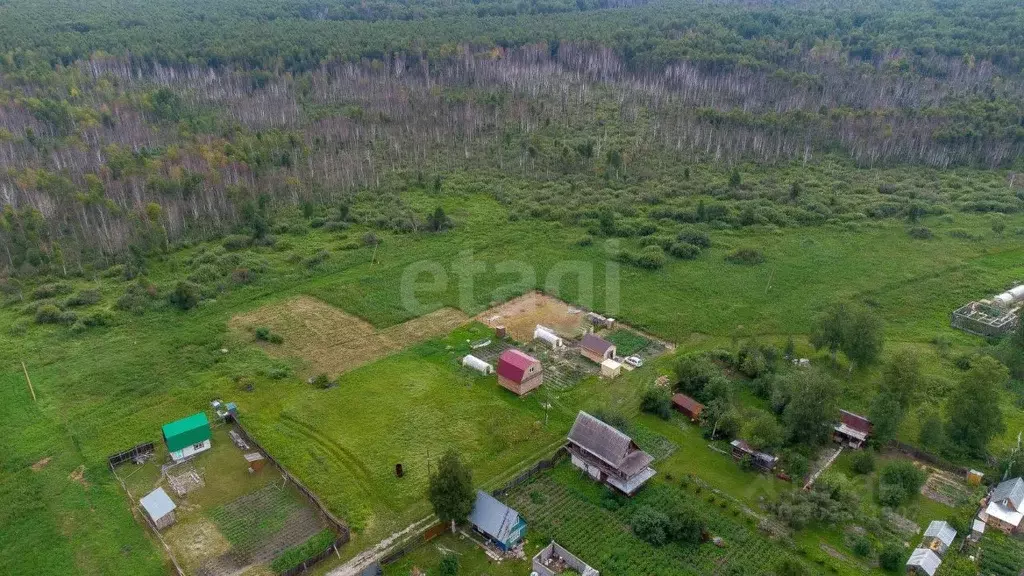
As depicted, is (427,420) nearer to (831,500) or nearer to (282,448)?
(282,448)

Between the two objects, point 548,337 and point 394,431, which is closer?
point 394,431

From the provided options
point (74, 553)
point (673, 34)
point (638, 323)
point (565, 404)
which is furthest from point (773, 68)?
point (74, 553)

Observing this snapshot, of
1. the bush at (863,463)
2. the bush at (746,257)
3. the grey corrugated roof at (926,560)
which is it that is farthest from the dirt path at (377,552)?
the bush at (746,257)

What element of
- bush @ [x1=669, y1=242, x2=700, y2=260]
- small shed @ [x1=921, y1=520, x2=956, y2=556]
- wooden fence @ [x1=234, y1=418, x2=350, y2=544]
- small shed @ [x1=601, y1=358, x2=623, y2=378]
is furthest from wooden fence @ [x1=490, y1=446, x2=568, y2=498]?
bush @ [x1=669, y1=242, x2=700, y2=260]

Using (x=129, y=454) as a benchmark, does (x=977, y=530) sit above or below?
below

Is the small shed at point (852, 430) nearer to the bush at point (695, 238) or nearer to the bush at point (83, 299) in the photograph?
the bush at point (695, 238)

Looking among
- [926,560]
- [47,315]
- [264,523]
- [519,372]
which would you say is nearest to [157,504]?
[264,523]

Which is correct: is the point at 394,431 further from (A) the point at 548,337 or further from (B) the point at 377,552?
(A) the point at 548,337
